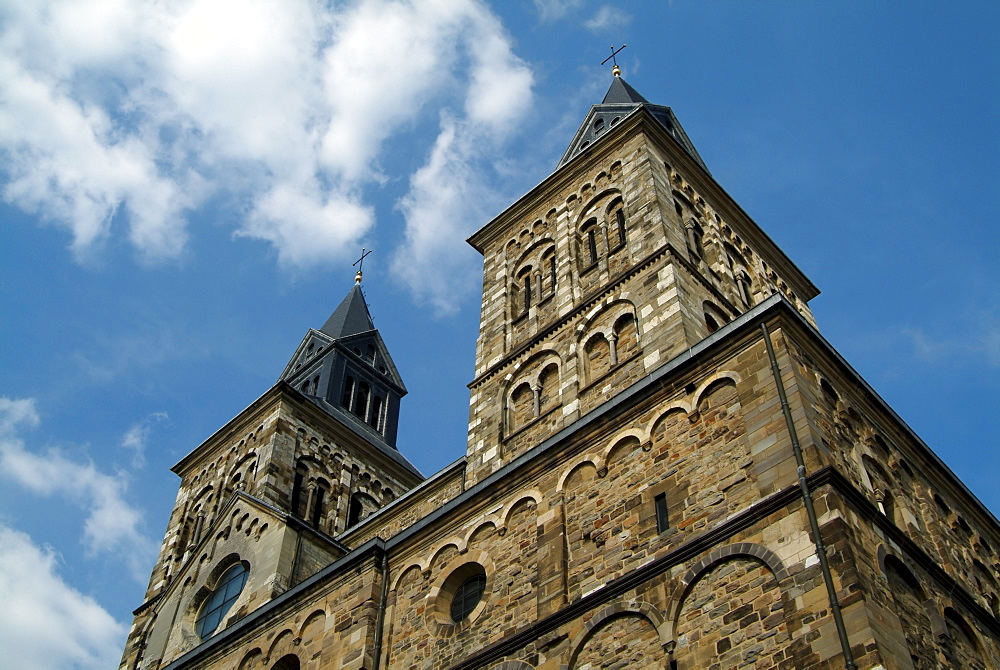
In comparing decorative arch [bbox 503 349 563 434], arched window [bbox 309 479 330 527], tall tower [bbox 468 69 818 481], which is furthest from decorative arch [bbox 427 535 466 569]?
arched window [bbox 309 479 330 527]

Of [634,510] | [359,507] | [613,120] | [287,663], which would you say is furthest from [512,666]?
[613,120]

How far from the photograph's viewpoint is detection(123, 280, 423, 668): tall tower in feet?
87.1

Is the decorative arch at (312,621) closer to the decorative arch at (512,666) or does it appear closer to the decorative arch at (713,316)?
the decorative arch at (512,666)

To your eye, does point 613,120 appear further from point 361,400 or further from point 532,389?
point 361,400

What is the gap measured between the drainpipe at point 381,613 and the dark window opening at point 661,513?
5786 millimetres

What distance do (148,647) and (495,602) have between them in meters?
13.8

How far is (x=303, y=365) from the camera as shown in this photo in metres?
41.6

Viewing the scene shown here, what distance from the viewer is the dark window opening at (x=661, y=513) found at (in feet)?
51.3

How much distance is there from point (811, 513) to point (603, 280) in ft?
39.2


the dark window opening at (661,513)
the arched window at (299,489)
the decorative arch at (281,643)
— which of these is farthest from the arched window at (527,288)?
the dark window opening at (661,513)

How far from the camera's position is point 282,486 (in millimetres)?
32062

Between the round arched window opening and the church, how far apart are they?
0.05 metres

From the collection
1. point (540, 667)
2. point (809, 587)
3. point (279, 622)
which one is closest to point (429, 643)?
point (540, 667)

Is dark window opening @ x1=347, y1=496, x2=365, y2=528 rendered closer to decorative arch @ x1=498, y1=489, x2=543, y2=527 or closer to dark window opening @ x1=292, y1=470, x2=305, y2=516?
dark window opening @ x1=292, y1=470, x2=305, y2=516
